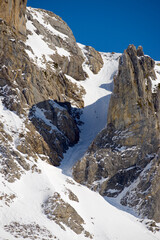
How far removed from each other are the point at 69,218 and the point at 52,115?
2503 cm

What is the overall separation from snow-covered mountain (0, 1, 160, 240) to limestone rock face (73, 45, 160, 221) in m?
2.23

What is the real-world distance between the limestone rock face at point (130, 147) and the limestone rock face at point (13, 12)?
74.7 ft

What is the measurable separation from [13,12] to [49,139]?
26382 millimetres

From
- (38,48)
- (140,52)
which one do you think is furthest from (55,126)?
(38,48)

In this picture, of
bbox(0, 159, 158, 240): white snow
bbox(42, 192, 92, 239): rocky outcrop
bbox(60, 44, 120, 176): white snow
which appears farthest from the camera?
bbox(60, 44, 120, 176): white snow

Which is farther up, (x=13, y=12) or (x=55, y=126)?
(x=13, y=12)

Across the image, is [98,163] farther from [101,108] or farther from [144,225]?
[101,108]

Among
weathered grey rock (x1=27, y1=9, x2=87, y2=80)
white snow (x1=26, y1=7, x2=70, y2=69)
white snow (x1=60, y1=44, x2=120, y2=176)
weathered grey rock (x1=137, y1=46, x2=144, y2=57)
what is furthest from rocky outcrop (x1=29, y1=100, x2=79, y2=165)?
weathered grey rock (x1=27, y1=9, x2=87, y2=80)

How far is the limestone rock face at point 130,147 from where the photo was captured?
201ft

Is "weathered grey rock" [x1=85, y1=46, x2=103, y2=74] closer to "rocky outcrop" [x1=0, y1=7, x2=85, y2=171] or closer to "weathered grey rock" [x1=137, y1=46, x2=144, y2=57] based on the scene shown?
"rocky outcrop" [x1=0, y1=7, x2=85, y2=171]

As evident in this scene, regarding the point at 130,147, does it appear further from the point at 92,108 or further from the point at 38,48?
the point at 38,48

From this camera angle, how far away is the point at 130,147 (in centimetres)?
6688

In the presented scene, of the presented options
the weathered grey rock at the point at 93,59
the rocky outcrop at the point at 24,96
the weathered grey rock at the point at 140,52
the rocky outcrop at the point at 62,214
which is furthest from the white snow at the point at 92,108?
the weathered grey rock at the point at 140,52

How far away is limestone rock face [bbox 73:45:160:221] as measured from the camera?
61.3m
